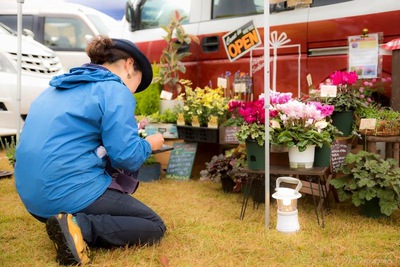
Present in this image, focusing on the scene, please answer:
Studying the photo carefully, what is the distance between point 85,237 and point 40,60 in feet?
15.2

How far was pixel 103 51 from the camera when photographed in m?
2.76

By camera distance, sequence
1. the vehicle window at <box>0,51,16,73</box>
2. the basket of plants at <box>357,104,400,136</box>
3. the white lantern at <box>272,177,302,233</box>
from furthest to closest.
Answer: the vehicle window at <box>0,51,16,73</box> → the basket of plants at <box>357,104,400,136</box> → the white lantern at <box>272,177,302,233</box>

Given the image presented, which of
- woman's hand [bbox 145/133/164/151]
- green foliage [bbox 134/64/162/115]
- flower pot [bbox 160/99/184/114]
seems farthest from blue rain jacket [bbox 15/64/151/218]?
green foliage [bbox 134/64/162/115]

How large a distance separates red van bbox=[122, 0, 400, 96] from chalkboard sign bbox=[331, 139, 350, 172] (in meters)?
0.71

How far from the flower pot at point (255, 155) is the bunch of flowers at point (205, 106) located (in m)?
1.16

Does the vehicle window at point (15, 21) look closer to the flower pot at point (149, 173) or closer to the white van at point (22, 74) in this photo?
the white van at point (22, 74)

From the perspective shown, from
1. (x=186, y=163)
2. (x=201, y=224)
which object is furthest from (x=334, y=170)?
(x=186, y=163)

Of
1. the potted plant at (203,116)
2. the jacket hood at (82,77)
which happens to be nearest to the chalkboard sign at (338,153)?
the potted plant at (203,116)

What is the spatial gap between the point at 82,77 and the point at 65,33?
603 cm

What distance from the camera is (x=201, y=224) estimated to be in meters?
3.21

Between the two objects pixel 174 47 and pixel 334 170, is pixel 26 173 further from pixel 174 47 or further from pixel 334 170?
pixel 174 47

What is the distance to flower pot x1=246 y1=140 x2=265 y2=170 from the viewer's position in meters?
3.25

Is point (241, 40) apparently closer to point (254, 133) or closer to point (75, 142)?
point (254, 133)

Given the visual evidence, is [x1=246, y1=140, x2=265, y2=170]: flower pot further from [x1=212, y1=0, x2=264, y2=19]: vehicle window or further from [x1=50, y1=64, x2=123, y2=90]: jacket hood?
[x1=212, y1=0, x2=264, y2=19]: vehicle window
